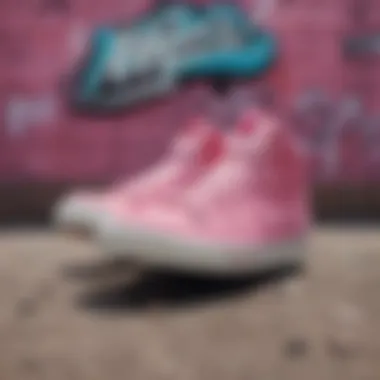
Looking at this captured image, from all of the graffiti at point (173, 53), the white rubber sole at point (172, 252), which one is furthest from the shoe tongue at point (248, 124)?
the graffiti at point (173, 53)

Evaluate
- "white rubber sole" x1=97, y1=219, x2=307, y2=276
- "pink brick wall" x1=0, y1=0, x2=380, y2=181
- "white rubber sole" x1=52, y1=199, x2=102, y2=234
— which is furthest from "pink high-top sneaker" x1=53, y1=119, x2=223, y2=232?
"pink brick wall" x1=0, y1=0, x2=380, y2=181

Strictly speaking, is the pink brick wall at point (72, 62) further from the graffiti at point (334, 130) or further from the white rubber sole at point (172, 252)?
the white rubber sole at point (172, 252)

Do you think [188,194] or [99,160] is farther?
[99,160]

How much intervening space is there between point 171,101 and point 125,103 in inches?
2.7

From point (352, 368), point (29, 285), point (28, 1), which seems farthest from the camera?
point (28, 1)

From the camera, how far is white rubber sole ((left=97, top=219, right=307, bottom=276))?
729mm

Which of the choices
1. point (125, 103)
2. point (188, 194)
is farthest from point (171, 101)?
point (188, 194)

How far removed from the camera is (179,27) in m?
1.26

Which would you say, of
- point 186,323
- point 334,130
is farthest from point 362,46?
point 186,323

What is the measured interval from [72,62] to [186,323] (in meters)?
0.66

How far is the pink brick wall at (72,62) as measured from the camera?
125 centimetres

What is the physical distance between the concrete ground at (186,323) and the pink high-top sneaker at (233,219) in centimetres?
3

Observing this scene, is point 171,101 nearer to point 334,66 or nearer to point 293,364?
point 334,66

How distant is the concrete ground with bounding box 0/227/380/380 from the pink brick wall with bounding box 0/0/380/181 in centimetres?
31
